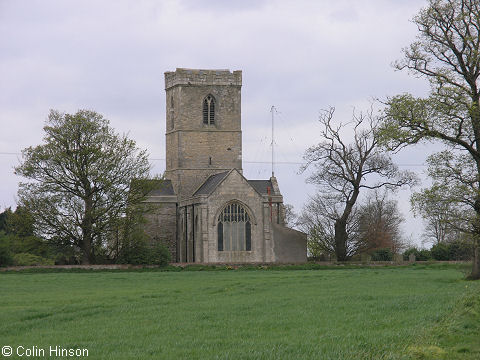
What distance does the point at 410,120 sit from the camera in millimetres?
32812

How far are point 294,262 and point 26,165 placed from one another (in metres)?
20.0

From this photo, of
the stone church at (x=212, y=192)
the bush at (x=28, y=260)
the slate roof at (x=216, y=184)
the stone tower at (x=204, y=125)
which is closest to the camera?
the bush at (x=28, y=260)

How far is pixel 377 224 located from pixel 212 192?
88.5 feet

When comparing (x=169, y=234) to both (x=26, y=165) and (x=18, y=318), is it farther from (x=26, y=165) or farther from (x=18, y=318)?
(x=18, y=318)

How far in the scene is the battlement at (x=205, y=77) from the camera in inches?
2751

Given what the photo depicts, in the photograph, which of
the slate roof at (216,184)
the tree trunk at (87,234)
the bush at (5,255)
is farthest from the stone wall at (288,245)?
the bush at (5,255)

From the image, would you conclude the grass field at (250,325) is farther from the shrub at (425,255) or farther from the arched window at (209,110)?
the arched window at (209,110)

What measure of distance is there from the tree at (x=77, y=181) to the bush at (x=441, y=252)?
2583cm

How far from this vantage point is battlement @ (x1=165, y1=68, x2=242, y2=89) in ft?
229

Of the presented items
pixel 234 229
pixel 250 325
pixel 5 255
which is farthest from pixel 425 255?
pixel 250 325

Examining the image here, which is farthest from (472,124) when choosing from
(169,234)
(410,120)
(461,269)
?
(169,234)

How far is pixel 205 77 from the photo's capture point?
70.1 metres

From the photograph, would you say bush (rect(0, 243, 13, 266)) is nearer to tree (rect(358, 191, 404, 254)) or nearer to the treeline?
the treeline

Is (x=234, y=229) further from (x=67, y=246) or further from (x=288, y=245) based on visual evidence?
(x=67, y=246)
